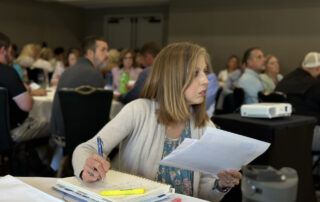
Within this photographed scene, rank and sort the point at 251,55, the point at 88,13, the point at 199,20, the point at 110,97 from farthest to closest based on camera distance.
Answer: the point at 88,13 < the point at 199,20 < the point at 251,55 < the point at 110,97

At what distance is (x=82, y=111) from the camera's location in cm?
296

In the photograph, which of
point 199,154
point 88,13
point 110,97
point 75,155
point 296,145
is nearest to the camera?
point 199,154

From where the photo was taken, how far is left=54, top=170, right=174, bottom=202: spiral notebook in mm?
980

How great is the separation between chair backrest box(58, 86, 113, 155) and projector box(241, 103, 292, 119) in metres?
1.18

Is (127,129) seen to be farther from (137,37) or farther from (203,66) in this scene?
(137,37)

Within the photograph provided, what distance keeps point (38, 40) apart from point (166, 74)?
412 inches

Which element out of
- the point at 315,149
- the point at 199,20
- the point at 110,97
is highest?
the point at 199,20

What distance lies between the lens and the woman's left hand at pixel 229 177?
1.36 m

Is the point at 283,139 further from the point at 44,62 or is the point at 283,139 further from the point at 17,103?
the point at 44,62

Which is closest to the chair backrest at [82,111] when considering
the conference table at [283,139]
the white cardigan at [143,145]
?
the conference table at [283,139]

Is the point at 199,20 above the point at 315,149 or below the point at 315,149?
above

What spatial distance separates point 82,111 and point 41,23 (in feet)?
30.1

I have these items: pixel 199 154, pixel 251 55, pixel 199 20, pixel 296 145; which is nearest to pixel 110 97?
pixel 296 145

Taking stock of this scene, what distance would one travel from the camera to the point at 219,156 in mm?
1243
